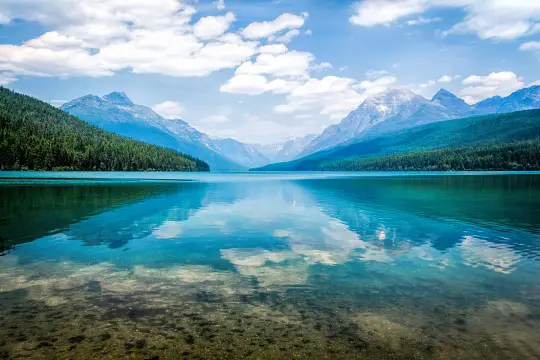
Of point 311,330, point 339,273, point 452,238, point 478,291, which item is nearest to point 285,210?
point 452,238

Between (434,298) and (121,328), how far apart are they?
12.3 meters

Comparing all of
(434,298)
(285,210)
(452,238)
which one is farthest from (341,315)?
(285,210)

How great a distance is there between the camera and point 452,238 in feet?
97.8

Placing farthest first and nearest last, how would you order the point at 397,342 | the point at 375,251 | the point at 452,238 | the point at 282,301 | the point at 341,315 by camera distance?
the point at 452,238 < the point at 375,251 < the point at 282,301 < the point at 341,315 < the point at 397,342

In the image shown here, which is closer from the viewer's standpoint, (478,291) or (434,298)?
(434,298)

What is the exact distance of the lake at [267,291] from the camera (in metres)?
11.2

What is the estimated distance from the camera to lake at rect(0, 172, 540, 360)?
11188 mm

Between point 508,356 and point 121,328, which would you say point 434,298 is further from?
point 121,328

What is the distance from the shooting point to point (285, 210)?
49844 mm

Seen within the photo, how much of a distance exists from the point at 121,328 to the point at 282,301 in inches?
241

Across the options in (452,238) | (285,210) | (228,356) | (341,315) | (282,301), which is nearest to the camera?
(228,356)

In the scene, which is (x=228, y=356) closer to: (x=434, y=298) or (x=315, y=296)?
(x=315, y=296)

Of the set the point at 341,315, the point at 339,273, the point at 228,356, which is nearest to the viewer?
the point at 228,356

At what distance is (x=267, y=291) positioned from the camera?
16.4 metres
